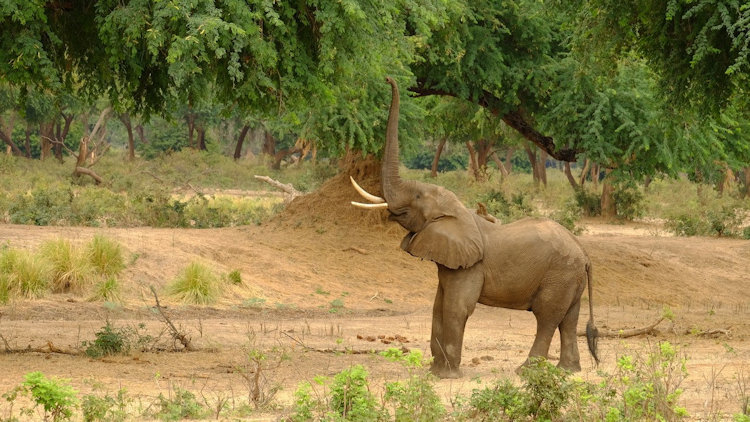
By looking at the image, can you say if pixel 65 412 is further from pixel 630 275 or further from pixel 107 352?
pixel 630 275

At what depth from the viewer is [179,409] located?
7117 millimetres

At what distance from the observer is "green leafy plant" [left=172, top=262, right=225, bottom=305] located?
50.3 feet

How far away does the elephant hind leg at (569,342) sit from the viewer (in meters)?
10.2

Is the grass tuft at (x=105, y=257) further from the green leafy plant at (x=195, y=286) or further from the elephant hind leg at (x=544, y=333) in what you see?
the elephant hind leg at (x=544, y=333)

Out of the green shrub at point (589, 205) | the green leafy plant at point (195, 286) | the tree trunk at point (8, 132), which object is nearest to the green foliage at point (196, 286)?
the green leafy plant at point (195, 286)

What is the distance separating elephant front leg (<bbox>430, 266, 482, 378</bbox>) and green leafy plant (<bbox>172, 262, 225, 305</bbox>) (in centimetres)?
628

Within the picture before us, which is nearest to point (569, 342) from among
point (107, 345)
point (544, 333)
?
point (544, 333)

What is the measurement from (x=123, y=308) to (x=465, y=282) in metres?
6.32

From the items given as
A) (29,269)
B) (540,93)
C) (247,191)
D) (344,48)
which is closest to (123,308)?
(29,269)

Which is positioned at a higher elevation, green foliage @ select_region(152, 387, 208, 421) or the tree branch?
the tree branch

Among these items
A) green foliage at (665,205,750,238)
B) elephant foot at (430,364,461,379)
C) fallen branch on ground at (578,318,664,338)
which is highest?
green foliage at (665,205,750,238)

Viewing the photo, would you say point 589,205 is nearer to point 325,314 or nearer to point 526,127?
point 526,127

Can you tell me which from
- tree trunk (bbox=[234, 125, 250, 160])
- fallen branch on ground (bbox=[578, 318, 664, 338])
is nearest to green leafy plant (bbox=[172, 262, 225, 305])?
fallen branch on ground (bbox=[578, 318, 664, 338])

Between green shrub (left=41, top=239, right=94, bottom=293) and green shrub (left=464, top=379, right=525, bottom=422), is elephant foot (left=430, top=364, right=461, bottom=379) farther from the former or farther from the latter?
green shrub (left=41, top=239, right=94, bottom=293)
